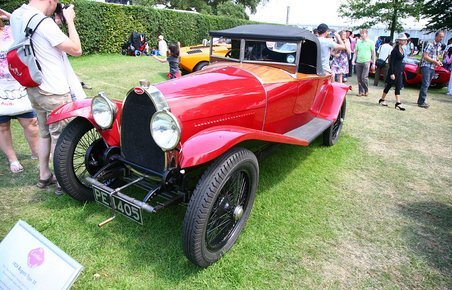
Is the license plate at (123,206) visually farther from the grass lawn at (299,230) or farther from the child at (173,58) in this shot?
the child at (173,58)

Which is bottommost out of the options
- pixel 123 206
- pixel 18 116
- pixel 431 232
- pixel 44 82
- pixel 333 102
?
pixel 431 232

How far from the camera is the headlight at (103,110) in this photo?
251 centimetres

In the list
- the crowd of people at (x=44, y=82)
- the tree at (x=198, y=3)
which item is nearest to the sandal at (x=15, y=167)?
the crowd of people at (x=44, y=82)

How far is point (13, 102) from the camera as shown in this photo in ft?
10.6

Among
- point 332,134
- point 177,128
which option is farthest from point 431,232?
point 177,128

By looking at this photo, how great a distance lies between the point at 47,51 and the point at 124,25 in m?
13.9

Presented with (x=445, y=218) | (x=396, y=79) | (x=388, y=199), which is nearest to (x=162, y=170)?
(x=388, y=199)

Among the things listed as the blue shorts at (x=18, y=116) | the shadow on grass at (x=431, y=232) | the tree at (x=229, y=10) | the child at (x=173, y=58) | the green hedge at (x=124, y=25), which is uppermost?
the tree at (x=229, y=10)

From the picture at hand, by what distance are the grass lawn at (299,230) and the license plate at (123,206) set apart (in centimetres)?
36

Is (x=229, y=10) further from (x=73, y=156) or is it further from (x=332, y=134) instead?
(x=73, y=156)

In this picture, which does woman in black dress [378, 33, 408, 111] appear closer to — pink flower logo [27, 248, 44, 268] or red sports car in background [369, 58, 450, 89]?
red sports car in background [369, 58, 450, 89]

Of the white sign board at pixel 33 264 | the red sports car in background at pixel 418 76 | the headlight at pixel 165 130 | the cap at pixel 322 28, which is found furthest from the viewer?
the red sports car in background at pixel 418 76

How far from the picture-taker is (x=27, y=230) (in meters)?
1.85

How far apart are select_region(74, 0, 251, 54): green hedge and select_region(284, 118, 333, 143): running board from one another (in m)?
12.5
